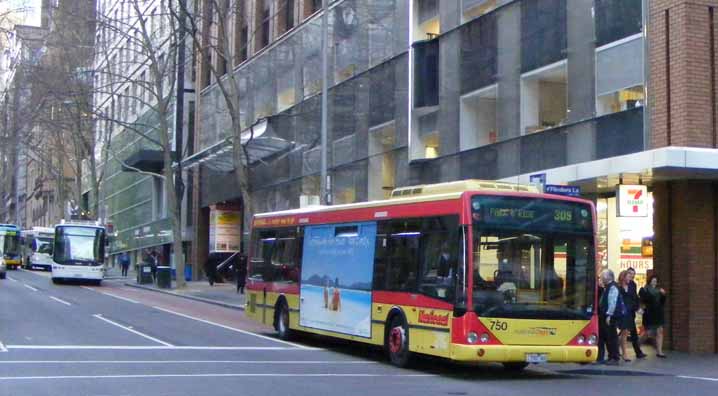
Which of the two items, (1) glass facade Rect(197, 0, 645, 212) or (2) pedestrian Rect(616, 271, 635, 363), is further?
(1) glass facade Rect(197, 0, 645, 212)

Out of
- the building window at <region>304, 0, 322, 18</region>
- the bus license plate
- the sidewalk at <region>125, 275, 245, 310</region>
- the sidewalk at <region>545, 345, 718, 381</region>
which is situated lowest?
the sidewalk at <region>545, 345, 718, 381</region>

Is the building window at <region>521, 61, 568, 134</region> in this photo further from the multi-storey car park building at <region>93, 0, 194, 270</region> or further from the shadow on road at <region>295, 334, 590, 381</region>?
the multi-storey car park building at <region>93, 0, 194, 270</region>

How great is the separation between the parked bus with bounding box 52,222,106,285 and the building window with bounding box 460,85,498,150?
24.5 metres

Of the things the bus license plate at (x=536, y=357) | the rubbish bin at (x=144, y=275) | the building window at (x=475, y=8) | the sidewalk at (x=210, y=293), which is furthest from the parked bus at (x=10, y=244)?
the bus license plate at (x=536, y=357)

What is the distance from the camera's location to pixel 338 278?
1920cm

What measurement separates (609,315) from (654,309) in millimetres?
1785

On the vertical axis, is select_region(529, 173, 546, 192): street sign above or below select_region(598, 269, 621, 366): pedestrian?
above

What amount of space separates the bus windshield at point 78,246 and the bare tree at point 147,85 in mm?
3622

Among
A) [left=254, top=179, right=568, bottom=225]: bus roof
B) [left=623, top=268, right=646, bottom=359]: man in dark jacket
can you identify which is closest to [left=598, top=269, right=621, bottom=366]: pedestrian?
[left=623, top=268, right=646, bottom=359]: man in dark jacket

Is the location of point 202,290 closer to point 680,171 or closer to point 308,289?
point 308,289

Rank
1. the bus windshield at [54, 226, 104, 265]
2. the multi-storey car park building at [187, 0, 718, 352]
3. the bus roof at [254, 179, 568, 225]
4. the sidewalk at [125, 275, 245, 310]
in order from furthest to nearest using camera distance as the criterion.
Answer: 1. the bus windshield at [54, 226, 104, 265]
2. the sidewalk at [125, 275, 245, 310]
3. the multi-storey car park building at [187, 0, 718, 352]
4. the bus roof at [254, 179, 568, 225]

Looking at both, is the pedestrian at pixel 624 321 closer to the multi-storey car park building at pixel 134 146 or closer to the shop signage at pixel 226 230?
the shop signage at pixel 226 230

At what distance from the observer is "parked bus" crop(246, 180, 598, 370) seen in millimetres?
15055

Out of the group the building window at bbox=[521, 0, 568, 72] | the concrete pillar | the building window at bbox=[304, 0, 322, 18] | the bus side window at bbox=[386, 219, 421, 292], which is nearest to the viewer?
the bus side window at bbox=[386, 219, 421, 292]
